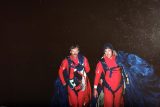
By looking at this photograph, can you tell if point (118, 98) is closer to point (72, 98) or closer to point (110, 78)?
point (110, 78)

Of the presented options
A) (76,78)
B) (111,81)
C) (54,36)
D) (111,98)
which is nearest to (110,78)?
(111,81)

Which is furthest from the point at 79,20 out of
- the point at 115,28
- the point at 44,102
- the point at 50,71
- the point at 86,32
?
the point at 44,102

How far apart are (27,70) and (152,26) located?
3.24ft

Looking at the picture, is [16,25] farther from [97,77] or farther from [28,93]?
[97,77]

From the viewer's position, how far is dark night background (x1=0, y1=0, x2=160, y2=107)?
78.2 inches

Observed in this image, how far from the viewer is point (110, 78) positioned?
203 centimetres

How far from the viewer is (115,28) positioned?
6.58ft

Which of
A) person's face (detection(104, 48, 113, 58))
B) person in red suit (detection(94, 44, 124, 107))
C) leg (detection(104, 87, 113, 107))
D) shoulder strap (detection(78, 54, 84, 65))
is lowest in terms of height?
leg (detection(104, 87, 113, 107))

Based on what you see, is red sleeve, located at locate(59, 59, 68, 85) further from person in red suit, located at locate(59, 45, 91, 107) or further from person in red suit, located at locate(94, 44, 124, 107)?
person in red suit, located at locate(94, 44, 124, 107)

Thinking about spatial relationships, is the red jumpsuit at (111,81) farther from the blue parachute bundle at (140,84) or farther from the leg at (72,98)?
the leg at (72,98)

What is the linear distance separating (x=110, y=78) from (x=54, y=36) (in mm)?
526

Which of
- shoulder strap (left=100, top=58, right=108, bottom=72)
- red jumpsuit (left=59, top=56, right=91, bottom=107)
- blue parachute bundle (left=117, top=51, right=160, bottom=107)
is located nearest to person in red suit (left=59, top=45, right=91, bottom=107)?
red jumpsuit (left=59, top=56, right=91, bottom=107)

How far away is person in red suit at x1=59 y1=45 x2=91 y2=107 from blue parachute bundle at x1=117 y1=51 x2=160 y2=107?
29cm

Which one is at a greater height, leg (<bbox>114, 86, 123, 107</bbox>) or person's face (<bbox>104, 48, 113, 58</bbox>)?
person's face (<bbox>104, 48, 113, 58</bbox>)
